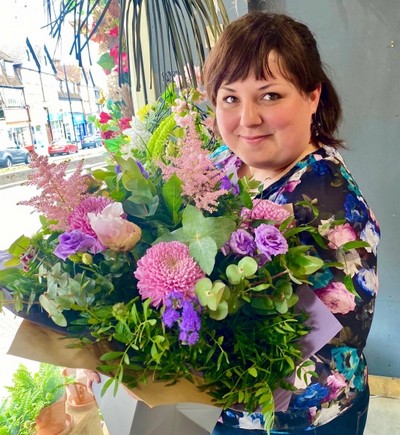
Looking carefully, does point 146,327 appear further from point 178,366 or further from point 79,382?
point 79,382

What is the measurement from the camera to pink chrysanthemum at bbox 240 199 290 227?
0.59m

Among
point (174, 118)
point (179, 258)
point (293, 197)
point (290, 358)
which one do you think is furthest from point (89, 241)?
point (174, 118)

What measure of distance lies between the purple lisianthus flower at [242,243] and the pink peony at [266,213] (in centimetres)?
4

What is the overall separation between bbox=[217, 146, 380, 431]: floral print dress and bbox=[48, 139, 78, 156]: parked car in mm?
679

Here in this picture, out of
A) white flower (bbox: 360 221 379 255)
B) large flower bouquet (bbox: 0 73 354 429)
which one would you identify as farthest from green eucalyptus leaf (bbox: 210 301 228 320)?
white flower (bbox: 360 221 379 255)

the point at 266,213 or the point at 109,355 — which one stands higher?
the point at 266,213

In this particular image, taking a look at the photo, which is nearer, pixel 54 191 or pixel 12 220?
pixel 54 191

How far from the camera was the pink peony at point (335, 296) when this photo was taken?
2.27 ft

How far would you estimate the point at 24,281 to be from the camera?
57 cm

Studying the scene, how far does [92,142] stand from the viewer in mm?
1352

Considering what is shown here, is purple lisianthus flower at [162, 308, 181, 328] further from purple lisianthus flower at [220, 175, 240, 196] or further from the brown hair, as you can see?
the brown hair

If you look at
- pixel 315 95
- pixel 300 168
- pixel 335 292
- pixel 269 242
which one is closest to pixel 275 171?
pixel 300 168

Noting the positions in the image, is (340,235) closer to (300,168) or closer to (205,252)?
(300,168)

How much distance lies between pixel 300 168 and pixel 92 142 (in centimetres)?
76
